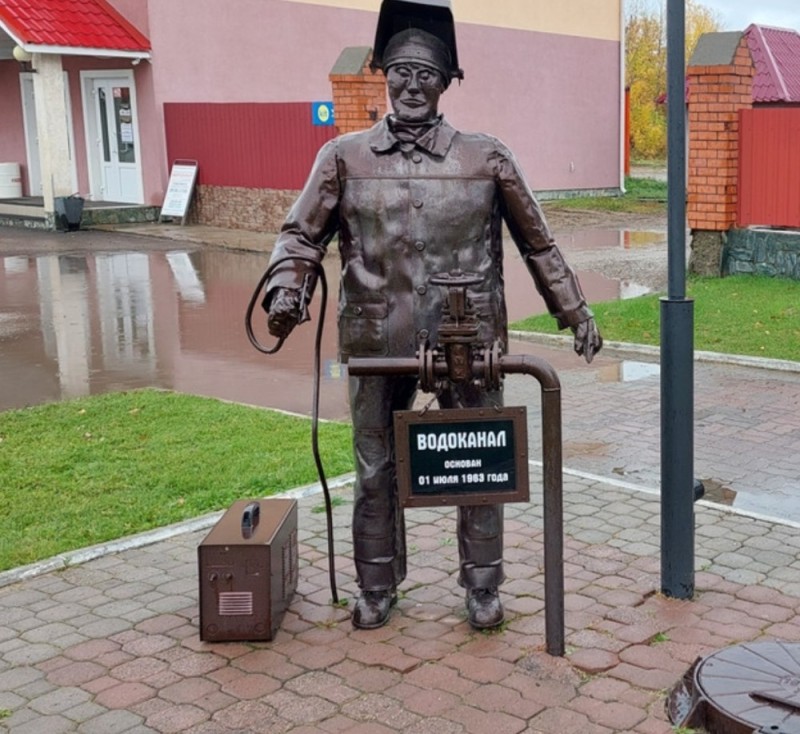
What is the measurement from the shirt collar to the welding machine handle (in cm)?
145

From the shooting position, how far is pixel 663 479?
486cm

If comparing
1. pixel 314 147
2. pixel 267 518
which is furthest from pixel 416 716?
pixel 314 147

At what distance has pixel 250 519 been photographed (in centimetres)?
470

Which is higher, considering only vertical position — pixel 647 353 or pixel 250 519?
pixel 250 519

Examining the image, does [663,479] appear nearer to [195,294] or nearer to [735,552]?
[735,552]

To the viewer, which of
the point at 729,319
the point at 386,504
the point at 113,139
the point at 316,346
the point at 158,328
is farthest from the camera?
the point at 113,139

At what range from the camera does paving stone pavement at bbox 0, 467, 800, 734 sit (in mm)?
3945

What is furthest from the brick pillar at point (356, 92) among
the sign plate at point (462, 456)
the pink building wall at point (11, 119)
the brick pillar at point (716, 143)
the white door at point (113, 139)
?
the sign plate at point (462, 456)

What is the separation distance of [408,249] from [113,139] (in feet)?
64.8

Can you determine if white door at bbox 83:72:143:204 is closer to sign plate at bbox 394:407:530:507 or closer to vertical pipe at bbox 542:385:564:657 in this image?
sign plate at bbox 394:407:530:507

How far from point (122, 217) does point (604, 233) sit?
27.8ft

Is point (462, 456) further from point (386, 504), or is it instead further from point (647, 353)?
point (647, 353)

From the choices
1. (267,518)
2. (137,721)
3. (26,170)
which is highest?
(26,170)

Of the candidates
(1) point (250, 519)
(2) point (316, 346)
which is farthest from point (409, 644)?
(2) point (316, 346)
